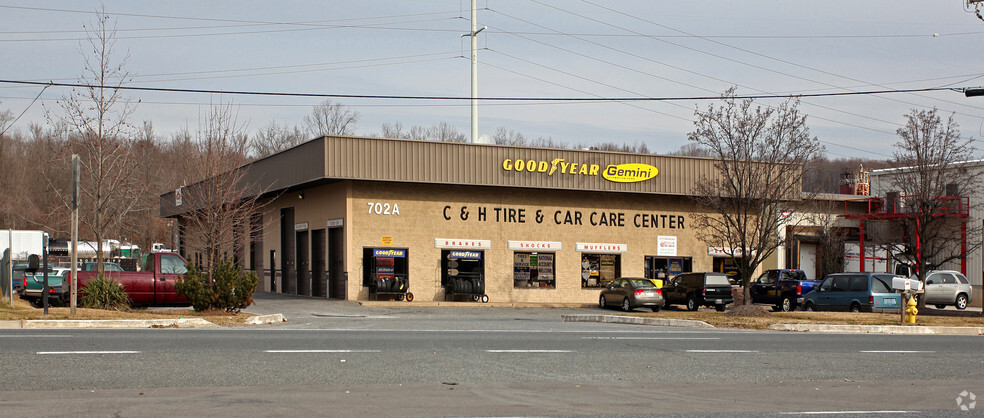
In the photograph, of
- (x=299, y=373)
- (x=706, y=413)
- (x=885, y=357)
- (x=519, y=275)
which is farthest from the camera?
(x=519, y=275)

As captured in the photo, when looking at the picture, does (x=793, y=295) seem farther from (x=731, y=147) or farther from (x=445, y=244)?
(x=445, y=244)

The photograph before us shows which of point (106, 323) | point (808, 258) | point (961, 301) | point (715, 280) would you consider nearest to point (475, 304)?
point (715, 280)

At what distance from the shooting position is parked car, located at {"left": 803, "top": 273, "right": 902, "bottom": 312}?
95.5 feet

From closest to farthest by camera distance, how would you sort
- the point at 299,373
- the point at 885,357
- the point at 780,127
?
the point at 299,373, the point at 885,357, the point at 780,127

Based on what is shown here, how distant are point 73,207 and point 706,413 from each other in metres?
15.8

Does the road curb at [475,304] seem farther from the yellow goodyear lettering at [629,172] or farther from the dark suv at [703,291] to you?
the yellow goodyear lettering at [629,172]

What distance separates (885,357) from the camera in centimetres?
1470

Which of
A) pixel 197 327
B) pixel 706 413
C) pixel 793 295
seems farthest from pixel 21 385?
pixel 793 295

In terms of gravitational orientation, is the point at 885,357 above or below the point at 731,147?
below

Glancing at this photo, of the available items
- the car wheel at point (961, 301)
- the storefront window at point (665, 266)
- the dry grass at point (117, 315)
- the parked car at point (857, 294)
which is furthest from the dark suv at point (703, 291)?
the dry grass at point (117, 315)

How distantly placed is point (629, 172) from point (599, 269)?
14.3 feet

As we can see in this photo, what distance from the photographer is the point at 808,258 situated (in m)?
47.0

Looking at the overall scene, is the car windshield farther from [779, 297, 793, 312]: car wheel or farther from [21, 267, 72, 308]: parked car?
[21, 267, 72, 308]: parked car

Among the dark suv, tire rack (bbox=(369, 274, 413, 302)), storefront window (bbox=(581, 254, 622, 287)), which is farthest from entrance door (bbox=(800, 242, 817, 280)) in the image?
tire rack (bbox=(369, 274, 413, 302))
